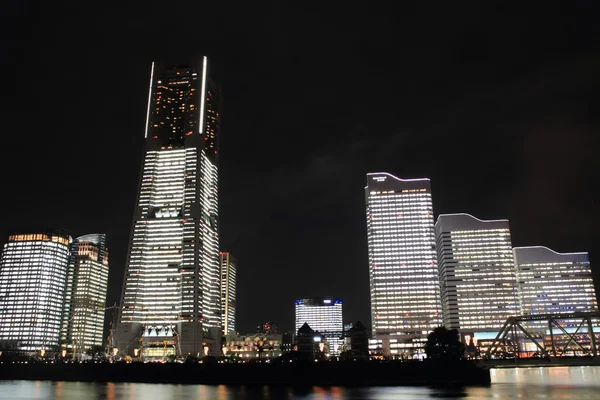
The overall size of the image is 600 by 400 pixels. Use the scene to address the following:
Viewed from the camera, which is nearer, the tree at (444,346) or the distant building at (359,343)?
the tree at (444,346)

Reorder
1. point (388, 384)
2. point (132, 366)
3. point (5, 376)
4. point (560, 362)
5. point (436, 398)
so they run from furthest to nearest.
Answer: point (5, 376) < point (132, 366) < point (388, 384) < point (560, 362) < point (436, 398)

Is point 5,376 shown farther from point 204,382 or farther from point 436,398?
point 436,398

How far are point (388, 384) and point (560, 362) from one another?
42.7m

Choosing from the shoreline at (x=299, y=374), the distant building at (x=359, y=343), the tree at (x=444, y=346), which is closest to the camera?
the shoreline at (x=299, y=374)

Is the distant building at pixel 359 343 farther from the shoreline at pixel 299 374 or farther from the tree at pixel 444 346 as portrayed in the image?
the shoreline at pixel 299 374

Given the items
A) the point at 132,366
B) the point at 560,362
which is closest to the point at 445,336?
the point at 560,362

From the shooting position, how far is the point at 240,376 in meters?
149

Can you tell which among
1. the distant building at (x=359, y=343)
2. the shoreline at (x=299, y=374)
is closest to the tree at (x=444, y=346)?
the shoreline at (x=299, y=374)

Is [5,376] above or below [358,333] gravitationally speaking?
below

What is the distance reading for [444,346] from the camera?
15238cm

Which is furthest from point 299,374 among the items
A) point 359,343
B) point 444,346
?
point 359,343

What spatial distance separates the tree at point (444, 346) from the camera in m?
150

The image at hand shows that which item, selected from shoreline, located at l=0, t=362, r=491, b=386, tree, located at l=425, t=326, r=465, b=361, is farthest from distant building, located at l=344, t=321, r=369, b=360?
shoreline, located at l=0, t=362, r=491, b=386

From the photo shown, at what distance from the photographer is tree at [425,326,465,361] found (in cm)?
14950
